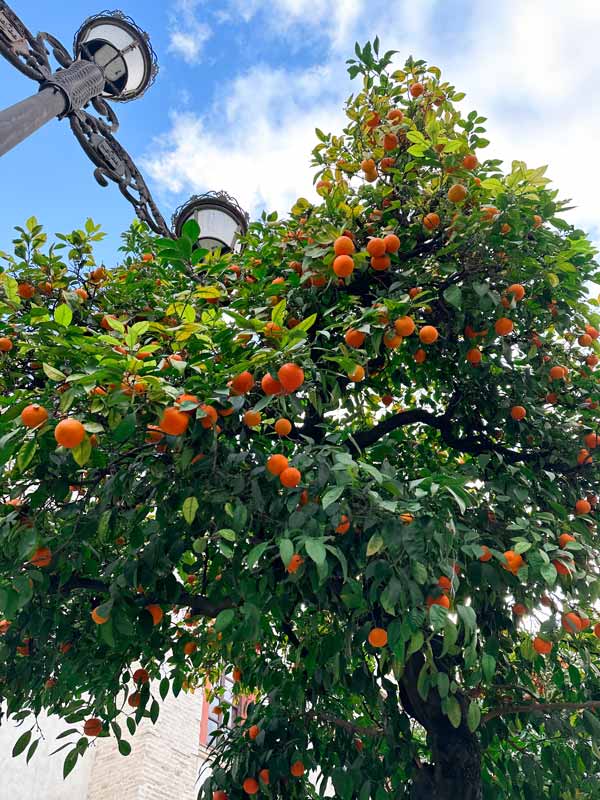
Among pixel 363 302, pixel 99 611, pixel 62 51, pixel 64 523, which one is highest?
pixel 62 51

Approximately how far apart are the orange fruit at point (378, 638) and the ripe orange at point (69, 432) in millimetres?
1542

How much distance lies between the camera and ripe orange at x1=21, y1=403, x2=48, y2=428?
2162 mm

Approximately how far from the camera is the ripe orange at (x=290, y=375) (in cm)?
249

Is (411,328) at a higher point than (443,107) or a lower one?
lower

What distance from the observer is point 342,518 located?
8.55 feet

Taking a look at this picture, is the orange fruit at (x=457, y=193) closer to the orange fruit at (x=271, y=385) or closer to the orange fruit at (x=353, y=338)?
the orange fruit at (x=353, y=338)

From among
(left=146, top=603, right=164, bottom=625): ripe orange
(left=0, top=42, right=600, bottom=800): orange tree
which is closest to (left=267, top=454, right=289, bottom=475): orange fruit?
(left=0, top=42, right=600, bottom=800): orange tree

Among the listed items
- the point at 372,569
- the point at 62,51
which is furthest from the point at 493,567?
the point at 62,51

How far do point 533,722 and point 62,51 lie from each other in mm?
5094

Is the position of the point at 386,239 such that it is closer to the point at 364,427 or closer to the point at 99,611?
the point at 364,427

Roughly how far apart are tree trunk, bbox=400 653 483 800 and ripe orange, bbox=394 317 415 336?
192cm

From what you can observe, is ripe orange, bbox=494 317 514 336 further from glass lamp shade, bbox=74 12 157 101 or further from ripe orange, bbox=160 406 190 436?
glass lamp shade, bbox=74 12 157 101

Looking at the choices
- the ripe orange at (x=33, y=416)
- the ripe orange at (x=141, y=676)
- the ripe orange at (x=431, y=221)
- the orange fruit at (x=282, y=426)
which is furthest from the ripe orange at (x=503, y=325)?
the ripe orange at (x=141, y=676)

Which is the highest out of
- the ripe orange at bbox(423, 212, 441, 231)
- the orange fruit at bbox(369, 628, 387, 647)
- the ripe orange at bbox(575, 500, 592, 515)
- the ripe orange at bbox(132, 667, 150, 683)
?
the ripe orange at bbox(423, 212, 441, 231)
